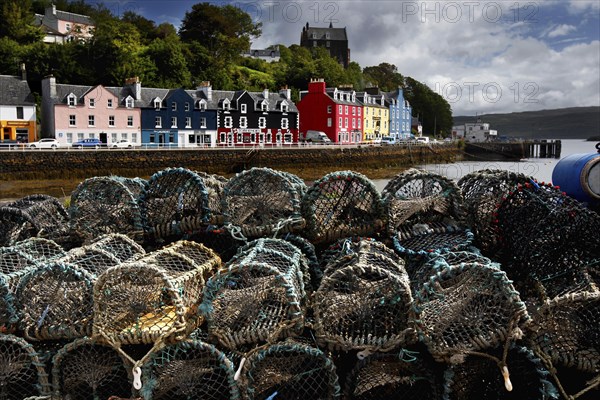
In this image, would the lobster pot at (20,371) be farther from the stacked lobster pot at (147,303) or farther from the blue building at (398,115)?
the blue building at (398,115)

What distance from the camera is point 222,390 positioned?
9.77 feet

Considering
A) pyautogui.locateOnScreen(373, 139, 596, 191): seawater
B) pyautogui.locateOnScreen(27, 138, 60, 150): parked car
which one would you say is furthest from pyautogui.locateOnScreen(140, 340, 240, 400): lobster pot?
pyautogui.locateOnScreen(27, 138, 60, 150): parked car

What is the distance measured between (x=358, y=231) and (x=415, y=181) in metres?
0.82

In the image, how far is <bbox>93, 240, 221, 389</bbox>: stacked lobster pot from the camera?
2.95 metres

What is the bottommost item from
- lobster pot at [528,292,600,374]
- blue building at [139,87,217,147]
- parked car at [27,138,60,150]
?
lobster pot at [528,292,600,374]

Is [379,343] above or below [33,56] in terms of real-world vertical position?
below

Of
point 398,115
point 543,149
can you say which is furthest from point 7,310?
point 543,149

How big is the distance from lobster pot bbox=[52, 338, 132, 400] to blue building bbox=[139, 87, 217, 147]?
25.9 meters

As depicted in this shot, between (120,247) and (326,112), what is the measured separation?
32.9 metres

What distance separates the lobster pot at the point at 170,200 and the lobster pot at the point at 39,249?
2.37ft

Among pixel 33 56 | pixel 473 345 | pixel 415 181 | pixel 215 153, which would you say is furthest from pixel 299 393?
pixel 33 56

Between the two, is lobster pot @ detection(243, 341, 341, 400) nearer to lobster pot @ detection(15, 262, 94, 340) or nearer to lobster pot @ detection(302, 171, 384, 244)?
lobster pot @ detection(15, 262, 94, 340)

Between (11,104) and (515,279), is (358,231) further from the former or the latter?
(11,104)

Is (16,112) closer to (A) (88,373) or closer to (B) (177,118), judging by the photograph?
(B) (177,118)
